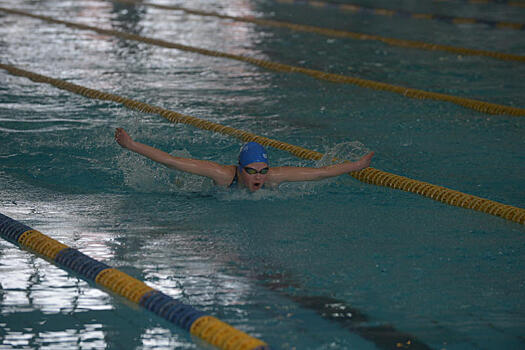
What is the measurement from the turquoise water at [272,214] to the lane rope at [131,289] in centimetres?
5

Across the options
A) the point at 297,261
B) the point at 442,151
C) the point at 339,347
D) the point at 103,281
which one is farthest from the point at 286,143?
the point at 339,347

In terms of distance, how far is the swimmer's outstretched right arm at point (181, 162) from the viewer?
12.7ft

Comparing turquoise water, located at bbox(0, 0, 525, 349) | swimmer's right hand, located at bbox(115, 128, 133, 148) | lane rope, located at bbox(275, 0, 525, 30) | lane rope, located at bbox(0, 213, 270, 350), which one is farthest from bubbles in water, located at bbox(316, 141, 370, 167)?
lane rope, located at bbox(275, 0, 525, 30)

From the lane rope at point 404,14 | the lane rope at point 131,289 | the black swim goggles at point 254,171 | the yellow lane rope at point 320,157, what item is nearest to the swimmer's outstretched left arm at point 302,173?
the black swim goggles at point 254,171

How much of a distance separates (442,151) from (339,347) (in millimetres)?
2962

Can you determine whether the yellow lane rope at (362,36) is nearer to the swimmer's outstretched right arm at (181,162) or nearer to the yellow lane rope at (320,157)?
the yellow lane rope at (320,157)

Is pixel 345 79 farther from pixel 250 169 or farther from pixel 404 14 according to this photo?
pixel 404 14

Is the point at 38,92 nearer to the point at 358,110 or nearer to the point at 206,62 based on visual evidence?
the point at 206,62

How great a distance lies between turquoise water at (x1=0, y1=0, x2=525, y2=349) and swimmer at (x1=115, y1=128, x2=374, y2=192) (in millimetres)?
118

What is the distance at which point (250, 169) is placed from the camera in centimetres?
412

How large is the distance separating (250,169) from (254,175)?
0.04 metres

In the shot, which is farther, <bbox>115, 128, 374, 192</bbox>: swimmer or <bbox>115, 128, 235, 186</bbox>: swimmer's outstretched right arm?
<bbox>115, 128, 374, 192</bbox>: swimmer

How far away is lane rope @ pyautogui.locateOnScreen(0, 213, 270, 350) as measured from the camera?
274 centimetres

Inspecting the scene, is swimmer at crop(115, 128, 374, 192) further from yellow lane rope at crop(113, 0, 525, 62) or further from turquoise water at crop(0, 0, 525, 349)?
yellow lane rope at crop(113, 0, 525, 62)
